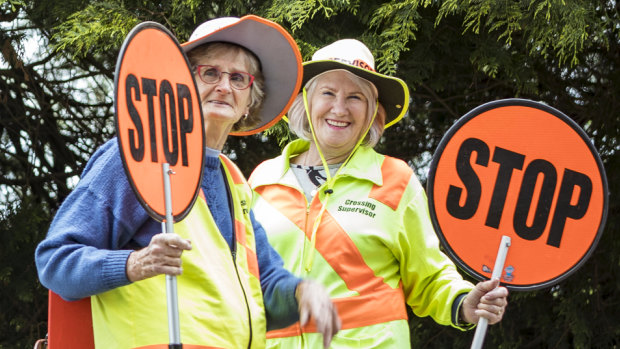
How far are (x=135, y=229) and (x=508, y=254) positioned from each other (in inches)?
36.5

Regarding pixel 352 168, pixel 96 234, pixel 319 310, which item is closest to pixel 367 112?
pixel 352 168

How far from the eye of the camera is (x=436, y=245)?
3.03 m

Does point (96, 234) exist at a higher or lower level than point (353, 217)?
lower

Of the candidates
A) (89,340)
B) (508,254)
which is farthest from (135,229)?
(508,254)

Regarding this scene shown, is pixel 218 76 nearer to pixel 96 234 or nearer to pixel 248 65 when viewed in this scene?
pixel 248 65

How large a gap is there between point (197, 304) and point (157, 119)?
1.29 feet

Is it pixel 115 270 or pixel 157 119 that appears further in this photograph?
pixel 157 119

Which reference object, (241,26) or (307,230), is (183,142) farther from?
(307,230)

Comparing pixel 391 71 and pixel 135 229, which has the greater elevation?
pixel 391 71

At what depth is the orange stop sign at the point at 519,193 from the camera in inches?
92.7

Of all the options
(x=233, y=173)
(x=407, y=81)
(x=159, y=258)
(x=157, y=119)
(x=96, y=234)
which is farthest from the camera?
(x=407, y=81)

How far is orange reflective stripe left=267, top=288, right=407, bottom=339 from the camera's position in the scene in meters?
2.92

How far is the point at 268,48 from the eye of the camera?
8.02ft

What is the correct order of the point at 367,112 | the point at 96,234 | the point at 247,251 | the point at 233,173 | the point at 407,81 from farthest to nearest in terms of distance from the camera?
1. the point at 407,81
2. the point at 367,112
3. the point at 233,173
4. the point at 247,251
5. the point at 96,234
